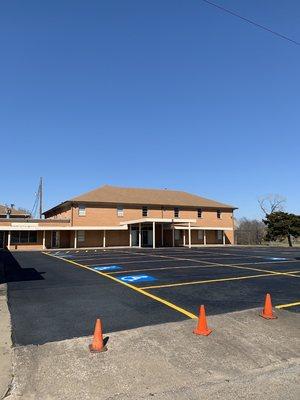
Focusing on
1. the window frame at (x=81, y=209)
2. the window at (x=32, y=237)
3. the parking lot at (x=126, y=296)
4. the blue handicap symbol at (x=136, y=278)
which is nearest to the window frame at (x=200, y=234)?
the window frame at (x=81, y=209)

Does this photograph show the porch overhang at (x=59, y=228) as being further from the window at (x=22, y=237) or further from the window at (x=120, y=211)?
the window at (x=22, y=237)

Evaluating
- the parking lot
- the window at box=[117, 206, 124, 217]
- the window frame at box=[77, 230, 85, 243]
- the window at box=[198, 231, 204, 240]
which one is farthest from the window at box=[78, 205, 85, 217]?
the parking lot

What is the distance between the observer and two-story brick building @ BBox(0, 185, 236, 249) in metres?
44.0

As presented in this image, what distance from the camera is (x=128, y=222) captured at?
46.1 meters

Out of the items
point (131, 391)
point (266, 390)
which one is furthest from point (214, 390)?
point (131, 391)

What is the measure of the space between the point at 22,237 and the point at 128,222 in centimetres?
1194

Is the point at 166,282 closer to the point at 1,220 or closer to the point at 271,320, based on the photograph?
the point at 271,320

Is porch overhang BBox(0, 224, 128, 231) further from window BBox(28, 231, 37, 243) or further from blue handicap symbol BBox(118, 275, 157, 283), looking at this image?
blue handicap symbol BBox(118, 275, 157, 283)

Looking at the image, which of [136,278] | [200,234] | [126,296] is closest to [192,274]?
[136,278]

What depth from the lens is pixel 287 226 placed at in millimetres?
53688

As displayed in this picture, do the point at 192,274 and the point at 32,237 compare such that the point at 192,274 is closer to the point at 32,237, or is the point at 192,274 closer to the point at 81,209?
the point at 81,209

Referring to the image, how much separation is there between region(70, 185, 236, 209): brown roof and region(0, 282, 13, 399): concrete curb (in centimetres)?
3673

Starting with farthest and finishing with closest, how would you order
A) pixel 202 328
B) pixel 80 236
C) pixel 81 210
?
pixel 80 236 → pixel 81 210 → pixel 202 328

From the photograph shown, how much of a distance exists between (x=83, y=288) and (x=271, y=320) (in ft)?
21.1
